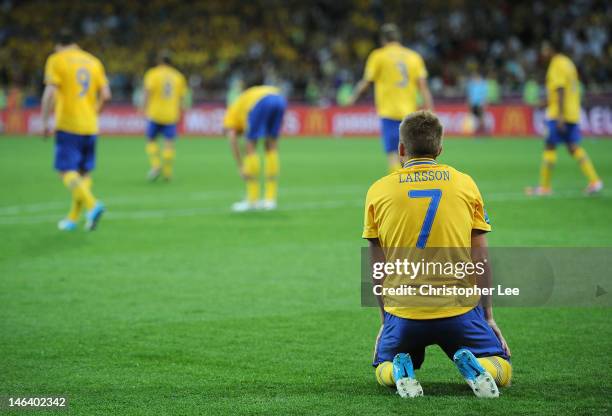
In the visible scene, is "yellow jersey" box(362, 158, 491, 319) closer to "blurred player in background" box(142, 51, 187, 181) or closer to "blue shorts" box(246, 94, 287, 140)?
"blue shorts" box(246, 94, 287, 140)

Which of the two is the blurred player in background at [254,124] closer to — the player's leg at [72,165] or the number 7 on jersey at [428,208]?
the player's leg at [72,165]

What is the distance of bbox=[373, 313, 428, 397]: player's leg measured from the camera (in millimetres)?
4805

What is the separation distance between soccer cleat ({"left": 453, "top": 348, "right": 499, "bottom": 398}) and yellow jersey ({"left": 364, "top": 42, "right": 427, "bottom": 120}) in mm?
8742

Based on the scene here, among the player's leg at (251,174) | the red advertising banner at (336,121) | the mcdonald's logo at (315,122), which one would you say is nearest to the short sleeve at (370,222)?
the player's leg at (251,174)

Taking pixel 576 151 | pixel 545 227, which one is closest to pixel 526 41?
pixel 576 151

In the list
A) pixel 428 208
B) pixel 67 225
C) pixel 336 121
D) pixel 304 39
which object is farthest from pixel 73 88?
pixel 304 39

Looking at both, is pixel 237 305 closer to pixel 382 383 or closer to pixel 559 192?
pixel 382 383

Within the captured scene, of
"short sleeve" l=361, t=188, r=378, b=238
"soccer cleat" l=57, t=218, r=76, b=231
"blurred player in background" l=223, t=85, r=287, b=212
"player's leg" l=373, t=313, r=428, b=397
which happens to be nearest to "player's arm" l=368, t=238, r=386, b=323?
"short sleeve" l=361, t=188, r=378, b=238

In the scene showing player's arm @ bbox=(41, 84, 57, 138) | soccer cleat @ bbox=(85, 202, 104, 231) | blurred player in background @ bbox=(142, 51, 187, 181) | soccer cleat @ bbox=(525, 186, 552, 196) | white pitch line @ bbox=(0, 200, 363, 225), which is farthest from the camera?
blurred player in background @ bbox=(142, 51, 187, 181)

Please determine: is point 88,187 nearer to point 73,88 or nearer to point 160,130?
point 73,88

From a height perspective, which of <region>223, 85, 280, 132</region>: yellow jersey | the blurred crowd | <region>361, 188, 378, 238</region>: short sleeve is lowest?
<region>361, 188, 378, 238</region>: short sleeve

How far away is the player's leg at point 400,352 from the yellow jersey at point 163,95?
49.3ft

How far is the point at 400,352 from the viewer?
16.1 ft

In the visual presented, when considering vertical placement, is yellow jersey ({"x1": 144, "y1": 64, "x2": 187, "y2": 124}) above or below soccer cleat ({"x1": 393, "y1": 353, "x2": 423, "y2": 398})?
above
